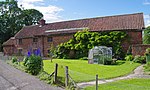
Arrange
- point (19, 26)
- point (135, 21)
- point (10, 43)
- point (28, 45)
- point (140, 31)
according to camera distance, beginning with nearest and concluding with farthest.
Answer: point (140, 31) < point (135, 21) < point (28, 45) < point (10, 43) < point (19, 26)

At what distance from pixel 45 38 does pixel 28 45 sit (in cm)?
627

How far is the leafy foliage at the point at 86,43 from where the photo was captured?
32750 mm

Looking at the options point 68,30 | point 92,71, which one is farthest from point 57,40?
point 92,71

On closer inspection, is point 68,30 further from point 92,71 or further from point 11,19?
point 11,19

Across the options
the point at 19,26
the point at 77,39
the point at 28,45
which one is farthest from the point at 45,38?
the point at 19,26

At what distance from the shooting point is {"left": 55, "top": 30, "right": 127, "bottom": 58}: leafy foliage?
32750 mm

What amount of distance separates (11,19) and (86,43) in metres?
43.9

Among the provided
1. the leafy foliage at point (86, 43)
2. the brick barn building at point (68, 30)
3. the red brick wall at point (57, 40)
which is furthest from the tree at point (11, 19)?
the leafy foliage at point (86, 43)

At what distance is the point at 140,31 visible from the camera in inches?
1254

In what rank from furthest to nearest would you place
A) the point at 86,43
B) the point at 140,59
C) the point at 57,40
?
the point at 57,40 < the point at 86,43 < the point at 140,59

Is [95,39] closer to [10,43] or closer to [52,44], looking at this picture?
[52,44]

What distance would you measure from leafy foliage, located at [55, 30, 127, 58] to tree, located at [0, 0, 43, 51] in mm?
35711

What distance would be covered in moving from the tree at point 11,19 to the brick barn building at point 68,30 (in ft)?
52.4

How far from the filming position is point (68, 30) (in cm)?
4003
